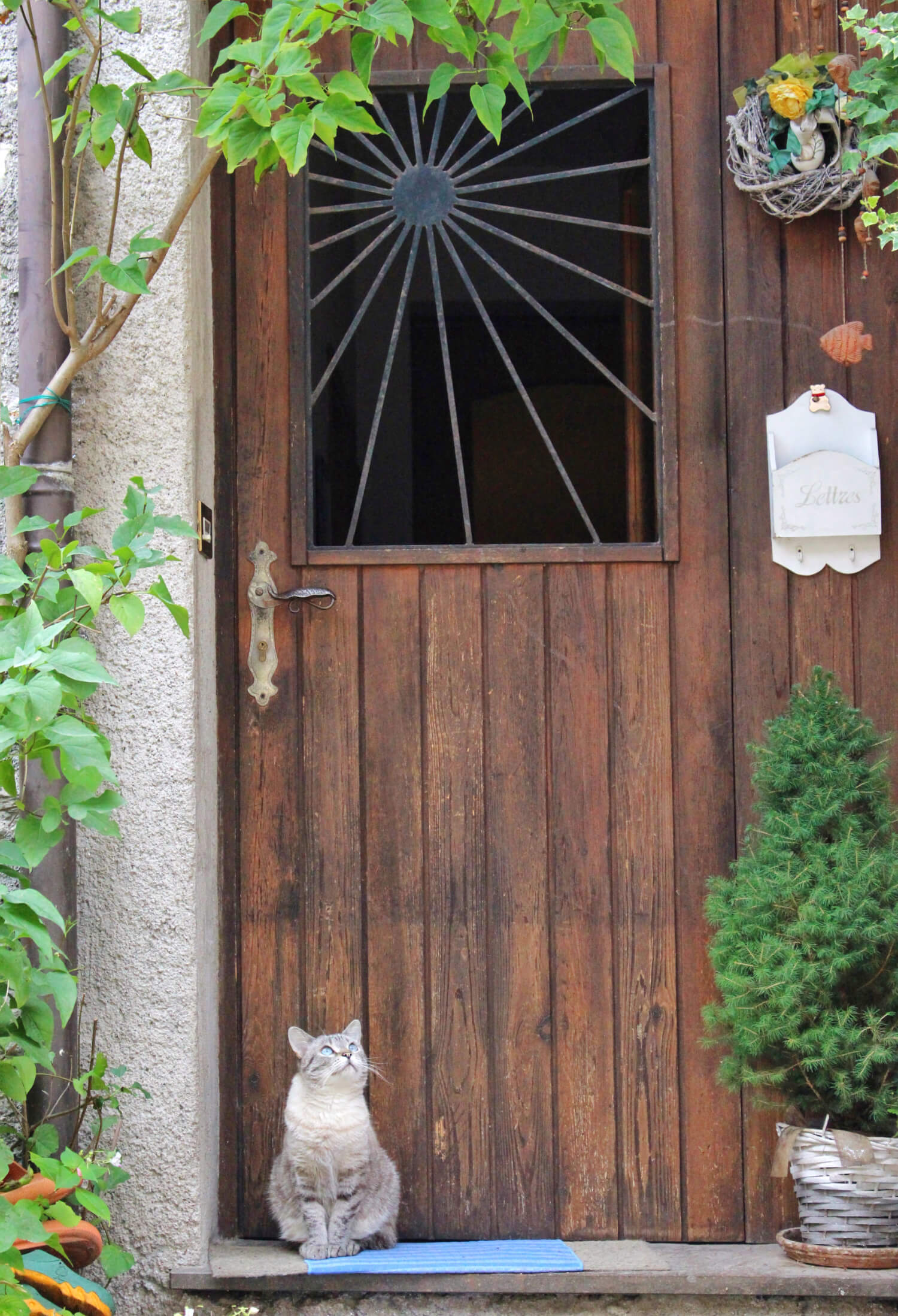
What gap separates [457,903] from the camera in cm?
268

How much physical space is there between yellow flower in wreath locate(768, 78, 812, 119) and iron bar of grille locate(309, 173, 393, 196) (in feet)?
2.54

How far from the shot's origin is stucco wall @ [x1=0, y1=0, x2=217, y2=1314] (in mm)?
2424

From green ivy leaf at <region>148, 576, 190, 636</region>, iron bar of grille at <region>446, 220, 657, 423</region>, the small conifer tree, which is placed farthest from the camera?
iron bar of grille at <region>446, 220, 657, 423</region>

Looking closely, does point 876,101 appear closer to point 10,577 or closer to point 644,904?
point 644,904

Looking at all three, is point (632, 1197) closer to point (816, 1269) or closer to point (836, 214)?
point (816, 1269)

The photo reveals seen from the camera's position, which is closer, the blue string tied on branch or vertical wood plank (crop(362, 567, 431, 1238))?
the blue string tied on branch

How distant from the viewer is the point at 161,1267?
7.91 feet

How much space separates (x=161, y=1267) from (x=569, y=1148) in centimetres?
79

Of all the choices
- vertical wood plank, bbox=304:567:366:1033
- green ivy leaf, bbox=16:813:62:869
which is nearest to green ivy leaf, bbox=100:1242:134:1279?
vertical wood plank, bbox=304:567:366:1033

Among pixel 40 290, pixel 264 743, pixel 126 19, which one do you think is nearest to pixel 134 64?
pixel 126 19

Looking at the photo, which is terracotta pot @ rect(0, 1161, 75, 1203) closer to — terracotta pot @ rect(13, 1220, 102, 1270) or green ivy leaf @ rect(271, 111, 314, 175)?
terracotta pot @ rect(13, 1220, 102, 1270)

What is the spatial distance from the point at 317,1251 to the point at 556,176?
211 cm

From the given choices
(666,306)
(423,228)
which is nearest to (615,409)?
(666,306)

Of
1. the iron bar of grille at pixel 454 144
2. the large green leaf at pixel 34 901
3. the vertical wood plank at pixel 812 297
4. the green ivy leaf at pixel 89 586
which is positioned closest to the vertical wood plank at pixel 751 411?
the vertical wood plank at pixel 812 297
